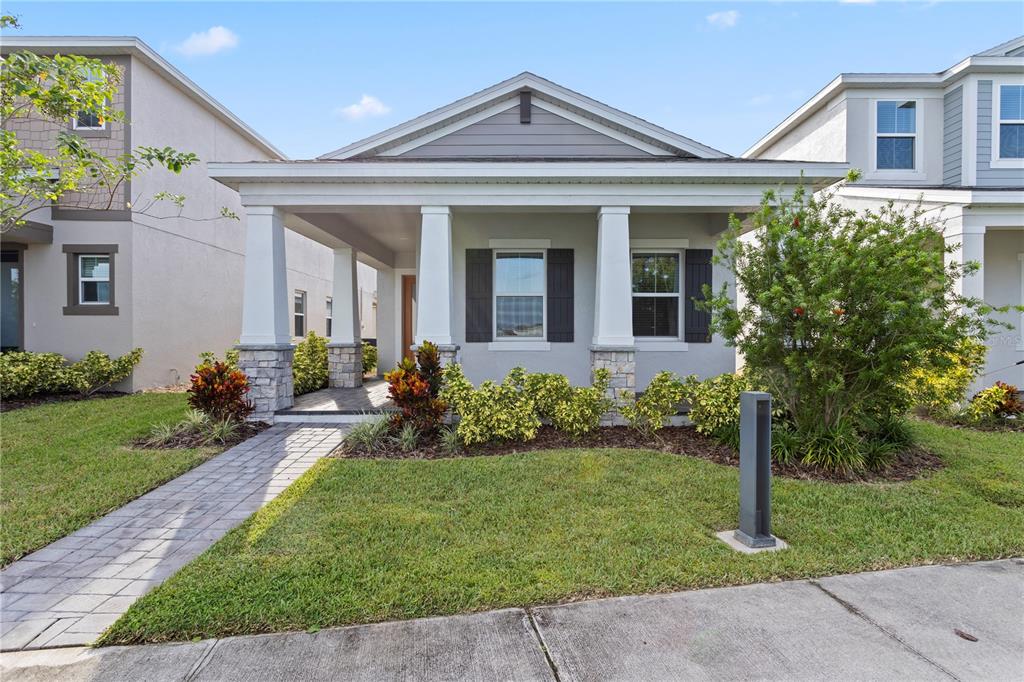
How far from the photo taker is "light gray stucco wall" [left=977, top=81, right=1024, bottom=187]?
1027 centimetres

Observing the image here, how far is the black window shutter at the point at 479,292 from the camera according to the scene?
869 centimetres

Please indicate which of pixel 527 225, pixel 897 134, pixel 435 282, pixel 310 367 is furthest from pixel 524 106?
pixel 897 134

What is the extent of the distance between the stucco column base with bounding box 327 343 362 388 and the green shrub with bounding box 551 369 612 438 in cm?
574

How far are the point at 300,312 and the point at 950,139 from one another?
17437 mm

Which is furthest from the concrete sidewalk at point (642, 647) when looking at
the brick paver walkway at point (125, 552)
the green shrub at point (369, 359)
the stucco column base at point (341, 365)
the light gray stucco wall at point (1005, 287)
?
the green shrub at point (369, 359)

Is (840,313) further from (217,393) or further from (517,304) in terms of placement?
(217,393)

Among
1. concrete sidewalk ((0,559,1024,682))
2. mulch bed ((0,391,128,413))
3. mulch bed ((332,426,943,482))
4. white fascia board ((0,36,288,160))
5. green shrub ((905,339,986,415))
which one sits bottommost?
concrete sidewalk ((0,559,1024,682))

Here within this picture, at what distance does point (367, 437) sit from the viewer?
6125 millimetres

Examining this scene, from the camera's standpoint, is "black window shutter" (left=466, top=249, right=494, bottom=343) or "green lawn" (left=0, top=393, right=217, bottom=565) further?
"black window shutter" (left=466, top=249, right=494, bottom=343)

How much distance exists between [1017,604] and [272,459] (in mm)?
6423

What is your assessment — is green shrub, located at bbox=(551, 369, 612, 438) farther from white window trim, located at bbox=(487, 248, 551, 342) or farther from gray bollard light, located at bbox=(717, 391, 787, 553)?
gray bollard light, located at bbox=(717, 391, 787, 553)

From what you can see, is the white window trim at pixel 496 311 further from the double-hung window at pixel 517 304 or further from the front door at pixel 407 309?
the front door at pixel 407 309

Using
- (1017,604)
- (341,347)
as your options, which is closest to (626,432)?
(1017,604)

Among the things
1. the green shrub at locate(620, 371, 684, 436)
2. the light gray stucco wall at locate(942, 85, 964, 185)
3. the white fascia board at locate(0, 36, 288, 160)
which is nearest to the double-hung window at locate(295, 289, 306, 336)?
the white fascia board at locate(0, 36, 288, 160)
